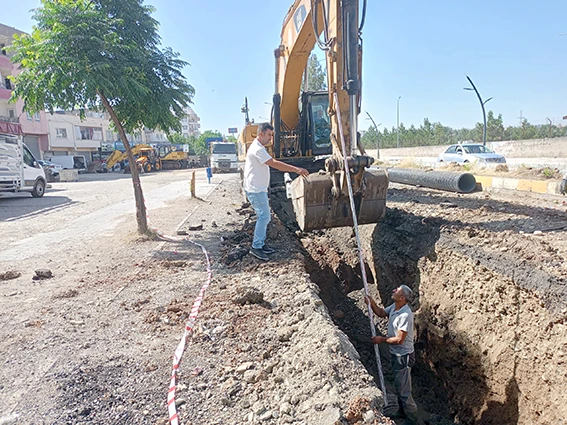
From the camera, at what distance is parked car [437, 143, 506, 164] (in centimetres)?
1638

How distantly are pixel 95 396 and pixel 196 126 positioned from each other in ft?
427

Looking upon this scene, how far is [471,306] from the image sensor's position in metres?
4.38

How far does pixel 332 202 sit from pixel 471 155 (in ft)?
46.4

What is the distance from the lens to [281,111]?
8.12 meters

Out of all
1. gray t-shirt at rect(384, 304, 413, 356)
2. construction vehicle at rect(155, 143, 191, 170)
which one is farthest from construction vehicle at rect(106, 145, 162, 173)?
gray t-shirt at rect(384, 304, 413, 356)

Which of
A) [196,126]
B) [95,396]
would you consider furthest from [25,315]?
[196,126]

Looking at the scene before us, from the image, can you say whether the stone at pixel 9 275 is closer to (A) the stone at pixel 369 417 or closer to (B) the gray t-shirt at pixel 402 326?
→ (B) the gray t-shirt at pixel 402 326

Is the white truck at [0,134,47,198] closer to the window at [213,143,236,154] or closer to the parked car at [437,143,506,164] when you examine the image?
the window at [213,143,236,154]

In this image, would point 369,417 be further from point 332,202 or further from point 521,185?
point 521,185

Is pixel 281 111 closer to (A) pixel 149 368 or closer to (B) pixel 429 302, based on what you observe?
(B) pixel 429 302

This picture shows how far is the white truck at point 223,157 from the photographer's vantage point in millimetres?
30188

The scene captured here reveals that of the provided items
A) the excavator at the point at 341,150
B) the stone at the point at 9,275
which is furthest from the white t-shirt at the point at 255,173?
the stone at the point at 9,275

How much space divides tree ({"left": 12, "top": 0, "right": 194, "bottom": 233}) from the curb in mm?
8622

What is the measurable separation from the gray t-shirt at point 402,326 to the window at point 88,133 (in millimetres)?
48619
